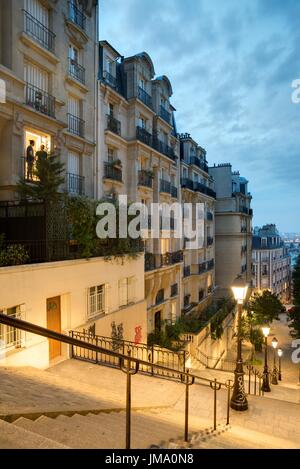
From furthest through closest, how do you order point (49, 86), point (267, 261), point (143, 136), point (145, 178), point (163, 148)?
point (267, 261), point (163, 148), point (145, 178), point (143, 136), point (49, 86)

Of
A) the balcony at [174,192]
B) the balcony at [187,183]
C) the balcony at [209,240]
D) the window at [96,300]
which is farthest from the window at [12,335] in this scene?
the balcony at [209,240]

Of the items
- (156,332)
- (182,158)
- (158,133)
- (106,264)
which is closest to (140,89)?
(158,133)

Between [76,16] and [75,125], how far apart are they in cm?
554

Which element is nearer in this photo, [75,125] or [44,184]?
[44,184]

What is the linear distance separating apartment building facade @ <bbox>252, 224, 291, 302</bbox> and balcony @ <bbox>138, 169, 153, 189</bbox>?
4321 cm

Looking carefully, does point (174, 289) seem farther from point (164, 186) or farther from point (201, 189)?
point (201, 189)

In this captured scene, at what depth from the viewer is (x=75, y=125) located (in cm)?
1496

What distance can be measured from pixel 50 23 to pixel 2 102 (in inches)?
205

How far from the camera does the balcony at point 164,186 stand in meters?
21.4

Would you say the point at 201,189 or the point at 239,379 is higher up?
the point at 201,189

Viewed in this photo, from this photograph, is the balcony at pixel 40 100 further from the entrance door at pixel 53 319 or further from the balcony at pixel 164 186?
the balcony at pixel 164 186

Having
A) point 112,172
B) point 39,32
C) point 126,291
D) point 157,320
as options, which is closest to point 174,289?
point 157,320

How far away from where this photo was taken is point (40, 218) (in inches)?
409

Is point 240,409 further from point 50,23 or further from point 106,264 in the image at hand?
point 50,23
